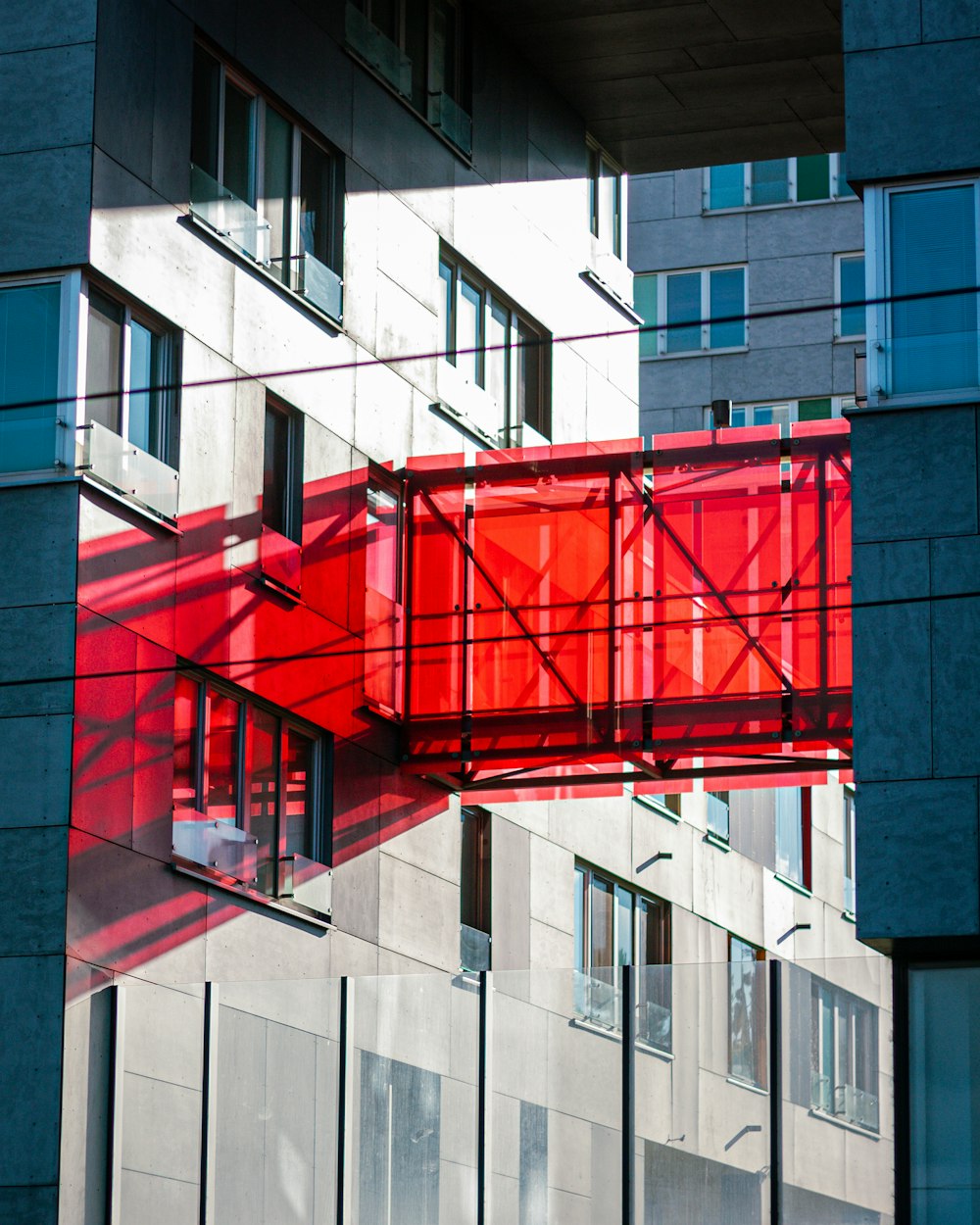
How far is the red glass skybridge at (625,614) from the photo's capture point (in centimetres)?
2566

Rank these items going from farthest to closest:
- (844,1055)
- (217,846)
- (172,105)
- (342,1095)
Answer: (172,105), (217,846), (342,1095), (844,1055)

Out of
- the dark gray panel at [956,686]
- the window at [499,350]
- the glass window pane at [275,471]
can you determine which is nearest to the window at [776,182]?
the window at [499,350]

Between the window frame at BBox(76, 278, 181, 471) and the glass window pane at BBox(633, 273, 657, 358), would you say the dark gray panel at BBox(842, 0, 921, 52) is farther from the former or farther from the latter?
the glass window pane at BBox(633, 273, 657, 358)

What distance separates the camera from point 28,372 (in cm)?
2256

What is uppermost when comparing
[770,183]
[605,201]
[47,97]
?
[770,183]

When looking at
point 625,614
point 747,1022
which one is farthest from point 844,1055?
point 625,614

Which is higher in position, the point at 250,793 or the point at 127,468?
the point at 127,468

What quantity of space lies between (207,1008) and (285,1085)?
1084 millimetres

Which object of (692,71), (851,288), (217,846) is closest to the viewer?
(217,846)

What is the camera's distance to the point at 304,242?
26891 millimetres

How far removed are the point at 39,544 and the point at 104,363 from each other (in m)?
2.05

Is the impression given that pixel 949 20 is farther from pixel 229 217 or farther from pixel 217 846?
pixel 217 846

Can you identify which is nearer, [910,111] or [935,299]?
[935,299]

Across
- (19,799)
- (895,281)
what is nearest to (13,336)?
(19,799)
